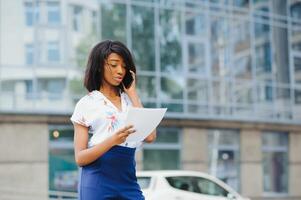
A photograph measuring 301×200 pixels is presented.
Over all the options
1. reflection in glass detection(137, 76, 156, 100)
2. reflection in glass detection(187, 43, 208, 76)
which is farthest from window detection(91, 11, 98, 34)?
reflection in glass detection(187, 43, 208, 76)

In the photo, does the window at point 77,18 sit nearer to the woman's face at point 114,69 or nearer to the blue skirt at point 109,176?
the woman's face at point 114,69

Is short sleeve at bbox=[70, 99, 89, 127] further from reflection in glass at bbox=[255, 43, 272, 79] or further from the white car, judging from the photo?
reflection in glass at bbox=[255, 43, 272, 79]

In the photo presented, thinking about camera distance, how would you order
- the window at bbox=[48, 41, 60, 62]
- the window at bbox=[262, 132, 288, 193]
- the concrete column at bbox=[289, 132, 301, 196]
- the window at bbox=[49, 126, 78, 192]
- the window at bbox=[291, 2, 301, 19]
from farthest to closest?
the window at bbox=[291, 2, 301, 19], the concrete column at bbox=[289, 132, 301, 196], the window at bbox=[262, 132, 288, 193], the window at bbox=[48, 41, 60, 62], the window at bbox=[49, 126, 78, 192]

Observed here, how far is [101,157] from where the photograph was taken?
254cm

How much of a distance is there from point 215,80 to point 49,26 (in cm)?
561

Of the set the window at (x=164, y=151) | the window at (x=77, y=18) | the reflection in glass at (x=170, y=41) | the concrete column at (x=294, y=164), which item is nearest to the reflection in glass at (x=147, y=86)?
the reflection in glass at (x=170, y=41)

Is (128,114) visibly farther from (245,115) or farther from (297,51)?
(297,51)

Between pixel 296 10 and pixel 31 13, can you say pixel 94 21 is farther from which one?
pixel 296 10

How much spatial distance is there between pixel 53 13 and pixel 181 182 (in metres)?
7.40

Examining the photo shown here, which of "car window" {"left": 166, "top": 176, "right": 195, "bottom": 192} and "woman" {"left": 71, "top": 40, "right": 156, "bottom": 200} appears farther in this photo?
"car window" {"left": 166, "top": 176, "right": 195, "bottom": 192}

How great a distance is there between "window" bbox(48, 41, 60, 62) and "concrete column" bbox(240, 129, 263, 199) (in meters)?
6.53

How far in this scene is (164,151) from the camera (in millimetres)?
19234

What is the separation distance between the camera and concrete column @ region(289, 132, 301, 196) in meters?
21.8

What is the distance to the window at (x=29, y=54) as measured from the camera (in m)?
17.5
